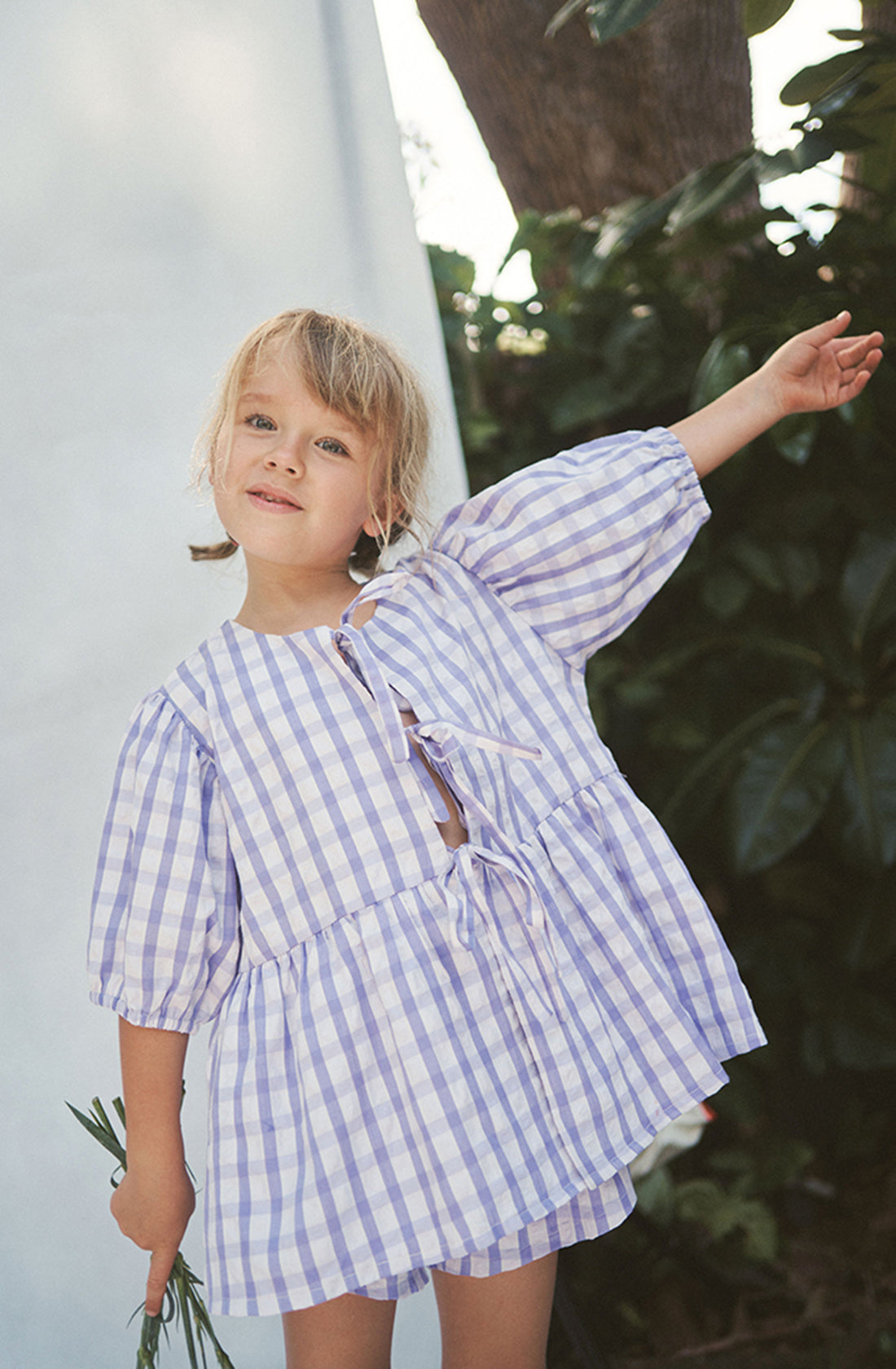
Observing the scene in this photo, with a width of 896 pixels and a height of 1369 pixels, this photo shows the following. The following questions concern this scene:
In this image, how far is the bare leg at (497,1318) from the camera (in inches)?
34.9

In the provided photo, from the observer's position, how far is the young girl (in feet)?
2.62

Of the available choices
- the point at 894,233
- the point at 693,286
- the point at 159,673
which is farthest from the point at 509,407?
the point at 159,673

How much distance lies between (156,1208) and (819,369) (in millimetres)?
844

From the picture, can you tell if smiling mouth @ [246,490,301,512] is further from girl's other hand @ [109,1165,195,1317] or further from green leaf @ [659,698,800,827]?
green leaf @ [659,698,800,827]

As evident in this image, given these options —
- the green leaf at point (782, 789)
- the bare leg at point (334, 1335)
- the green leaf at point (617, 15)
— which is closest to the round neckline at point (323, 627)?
the bare leg at point (334, 1335)

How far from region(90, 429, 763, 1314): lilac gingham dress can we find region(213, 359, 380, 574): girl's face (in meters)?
0.07

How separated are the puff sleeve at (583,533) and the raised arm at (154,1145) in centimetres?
45

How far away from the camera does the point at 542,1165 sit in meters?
0.81

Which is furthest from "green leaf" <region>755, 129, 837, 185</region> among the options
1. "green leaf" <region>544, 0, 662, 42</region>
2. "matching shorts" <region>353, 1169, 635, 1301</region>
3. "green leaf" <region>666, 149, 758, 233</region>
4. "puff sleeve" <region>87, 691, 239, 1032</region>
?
"matching shorts" <region>353, 1169, 635, 1301</region>

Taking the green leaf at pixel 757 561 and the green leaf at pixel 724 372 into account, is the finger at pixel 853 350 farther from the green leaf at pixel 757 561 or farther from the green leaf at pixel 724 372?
the green leaf at pixel 757 561

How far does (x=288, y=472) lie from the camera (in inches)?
35.6

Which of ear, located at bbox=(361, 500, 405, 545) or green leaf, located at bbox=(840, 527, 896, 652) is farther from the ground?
ear, located at bbox=(361, 500, 405, 545)

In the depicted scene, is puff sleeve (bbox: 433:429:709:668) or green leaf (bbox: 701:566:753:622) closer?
puff sleeve (bbox: 433:429:709:668)

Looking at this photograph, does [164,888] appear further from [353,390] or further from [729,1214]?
[729,1214]
